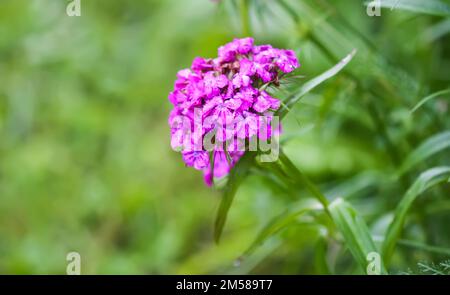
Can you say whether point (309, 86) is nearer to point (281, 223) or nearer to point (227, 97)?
point (227, 97)

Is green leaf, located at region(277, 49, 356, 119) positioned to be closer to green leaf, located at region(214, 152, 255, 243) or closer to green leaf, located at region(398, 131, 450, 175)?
green leaf, located at region(214, 152, 255, 243)

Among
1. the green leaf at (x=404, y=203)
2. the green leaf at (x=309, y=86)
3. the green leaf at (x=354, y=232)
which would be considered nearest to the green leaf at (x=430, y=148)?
the green leaf at (x=404, y=203)

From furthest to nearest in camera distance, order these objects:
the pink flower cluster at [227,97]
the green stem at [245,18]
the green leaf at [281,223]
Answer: the green stem at [245,18]
the green leaf at [281,223]
the pink flower cluster at [227,97]

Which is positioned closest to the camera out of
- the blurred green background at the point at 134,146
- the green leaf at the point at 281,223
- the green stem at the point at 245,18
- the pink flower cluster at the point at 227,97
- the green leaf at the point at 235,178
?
the pink flower cluster at the point at 227,97

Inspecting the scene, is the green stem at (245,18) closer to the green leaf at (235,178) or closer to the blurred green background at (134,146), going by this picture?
the blurred green background at (134,146)

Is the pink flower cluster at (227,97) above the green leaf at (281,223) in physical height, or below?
above

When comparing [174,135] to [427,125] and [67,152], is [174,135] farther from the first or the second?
[67,152]
